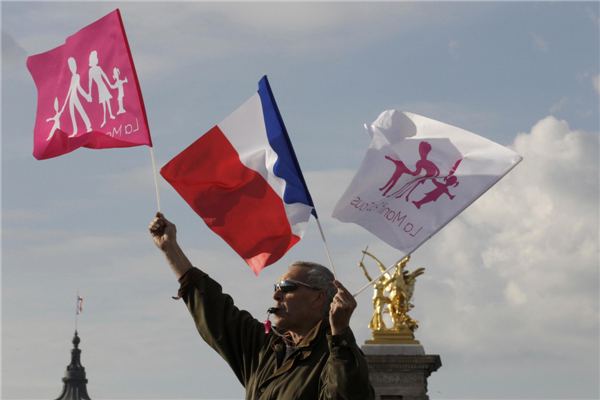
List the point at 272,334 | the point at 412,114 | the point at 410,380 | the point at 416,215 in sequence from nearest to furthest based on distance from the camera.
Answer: the point at 272,334, the point at 416,215, the point at 412,114, the point at 410,380

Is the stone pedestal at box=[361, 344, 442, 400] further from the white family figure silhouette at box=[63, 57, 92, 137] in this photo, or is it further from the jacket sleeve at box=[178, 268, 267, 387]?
the jacket sleeve at box=[178, 268, 267, 387]

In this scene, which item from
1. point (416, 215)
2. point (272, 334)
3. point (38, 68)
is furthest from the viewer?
point (38, 68)

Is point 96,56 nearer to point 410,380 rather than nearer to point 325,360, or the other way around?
point 325,360

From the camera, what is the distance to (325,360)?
6672 mm

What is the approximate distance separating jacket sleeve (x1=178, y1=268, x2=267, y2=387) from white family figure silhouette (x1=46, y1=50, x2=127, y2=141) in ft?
7.02

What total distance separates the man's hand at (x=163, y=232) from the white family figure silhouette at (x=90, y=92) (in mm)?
1573

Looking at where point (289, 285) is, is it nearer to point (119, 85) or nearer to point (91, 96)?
point (119, 85)

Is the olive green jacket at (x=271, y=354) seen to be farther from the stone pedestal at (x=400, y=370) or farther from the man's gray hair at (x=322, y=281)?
the stone pedestal at (x=400, y=370)

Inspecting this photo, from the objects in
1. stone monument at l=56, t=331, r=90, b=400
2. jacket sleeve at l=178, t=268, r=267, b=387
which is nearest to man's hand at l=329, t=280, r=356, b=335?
jacket sleeve at l=178, t=268, r=267, b=387

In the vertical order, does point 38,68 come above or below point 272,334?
above

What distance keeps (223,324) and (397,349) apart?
1990cm

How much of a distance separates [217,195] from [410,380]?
730 inches

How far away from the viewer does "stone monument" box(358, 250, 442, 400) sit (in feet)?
85.5

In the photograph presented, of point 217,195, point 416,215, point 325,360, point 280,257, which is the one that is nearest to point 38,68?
point 217,195
